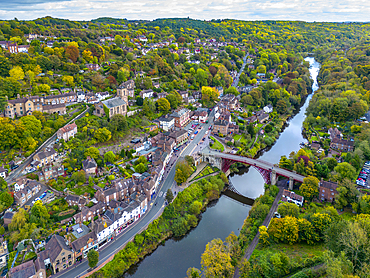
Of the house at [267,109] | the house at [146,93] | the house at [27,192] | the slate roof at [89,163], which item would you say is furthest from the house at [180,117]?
the house at [27,192]

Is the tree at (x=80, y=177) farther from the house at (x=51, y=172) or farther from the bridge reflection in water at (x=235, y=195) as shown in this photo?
the bridge reflection in water at (x=235, y=195)

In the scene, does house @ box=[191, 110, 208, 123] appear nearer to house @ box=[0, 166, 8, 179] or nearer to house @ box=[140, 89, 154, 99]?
house @ box=[140, 89, 154, 99]

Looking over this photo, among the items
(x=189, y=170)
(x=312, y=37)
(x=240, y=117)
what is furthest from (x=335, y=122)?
(x=312, y=37)

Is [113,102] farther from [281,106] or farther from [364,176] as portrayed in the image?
[281,106]

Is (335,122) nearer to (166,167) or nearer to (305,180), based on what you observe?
(305,180)

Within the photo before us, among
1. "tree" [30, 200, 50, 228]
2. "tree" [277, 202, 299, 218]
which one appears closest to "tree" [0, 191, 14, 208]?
"tree" [30, 200, 50, 228]
